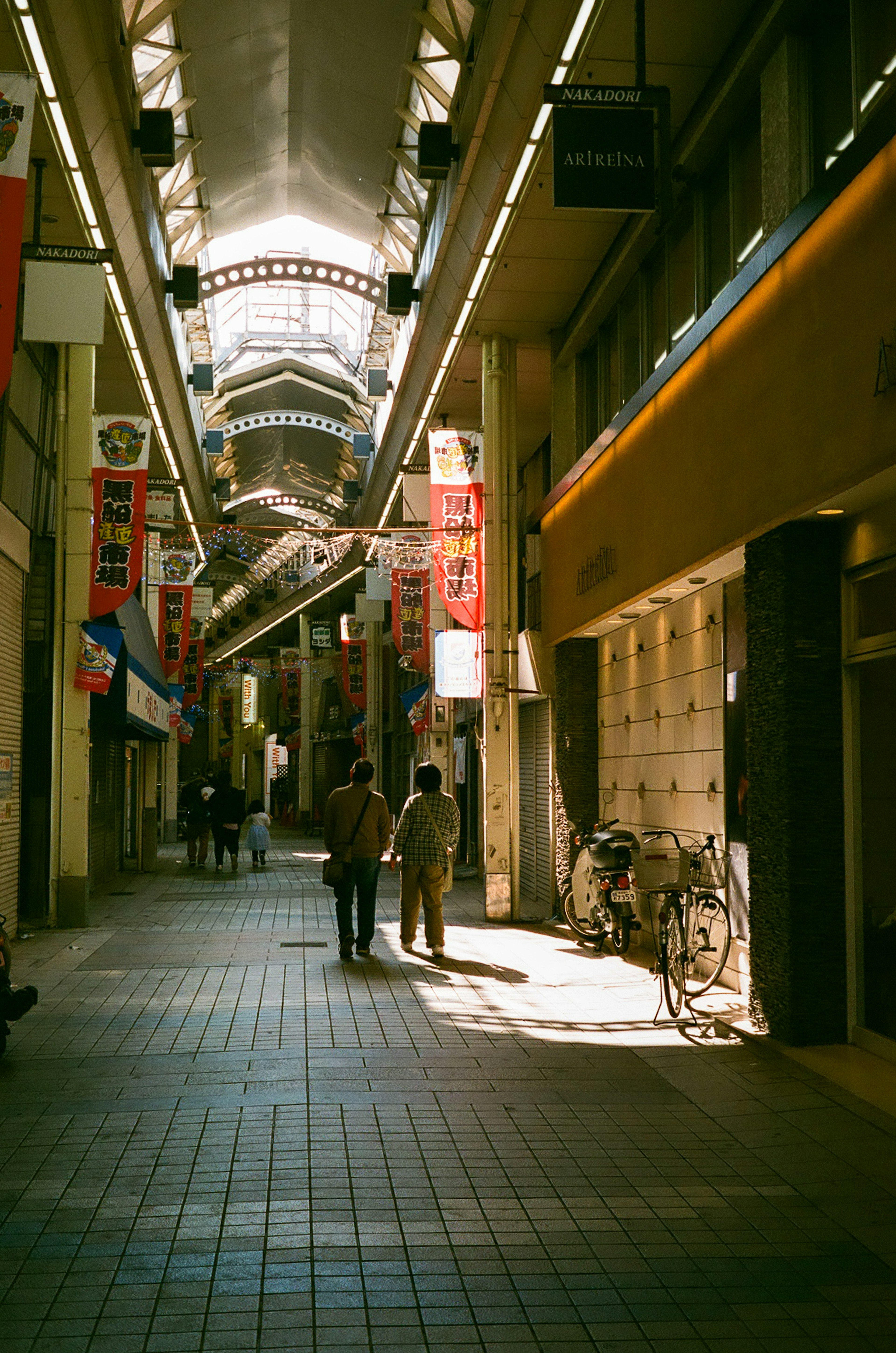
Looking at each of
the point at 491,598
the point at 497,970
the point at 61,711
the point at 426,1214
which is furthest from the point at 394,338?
the point at 426,1214

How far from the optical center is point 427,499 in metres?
20.7

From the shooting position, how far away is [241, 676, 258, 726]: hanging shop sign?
49.4 m

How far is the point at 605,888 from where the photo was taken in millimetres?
11172

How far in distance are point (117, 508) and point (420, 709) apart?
7992 mm

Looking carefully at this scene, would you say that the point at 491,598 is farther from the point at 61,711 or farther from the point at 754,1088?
the point at 754,1088

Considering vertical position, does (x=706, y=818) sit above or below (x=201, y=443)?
below

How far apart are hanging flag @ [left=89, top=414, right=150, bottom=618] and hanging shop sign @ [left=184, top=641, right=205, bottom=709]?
1503 cm

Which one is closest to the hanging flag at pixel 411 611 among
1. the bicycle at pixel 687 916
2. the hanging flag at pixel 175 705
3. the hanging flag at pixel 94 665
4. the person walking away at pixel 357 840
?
the hanging flag at pixel 175 705

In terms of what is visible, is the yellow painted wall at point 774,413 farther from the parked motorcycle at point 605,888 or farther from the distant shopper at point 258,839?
the distant shopper at point 258,839

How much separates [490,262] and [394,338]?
382 inches

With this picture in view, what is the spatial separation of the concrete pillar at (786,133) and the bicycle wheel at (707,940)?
4.52 metres

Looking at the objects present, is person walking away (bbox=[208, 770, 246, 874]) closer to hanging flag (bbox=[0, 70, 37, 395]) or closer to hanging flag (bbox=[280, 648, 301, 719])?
hanging flag (bbox=[0, 70, 37, 395])

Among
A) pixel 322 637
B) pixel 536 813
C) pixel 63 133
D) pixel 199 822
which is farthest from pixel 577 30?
pixel 322 637

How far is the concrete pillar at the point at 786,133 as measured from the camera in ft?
26.6
